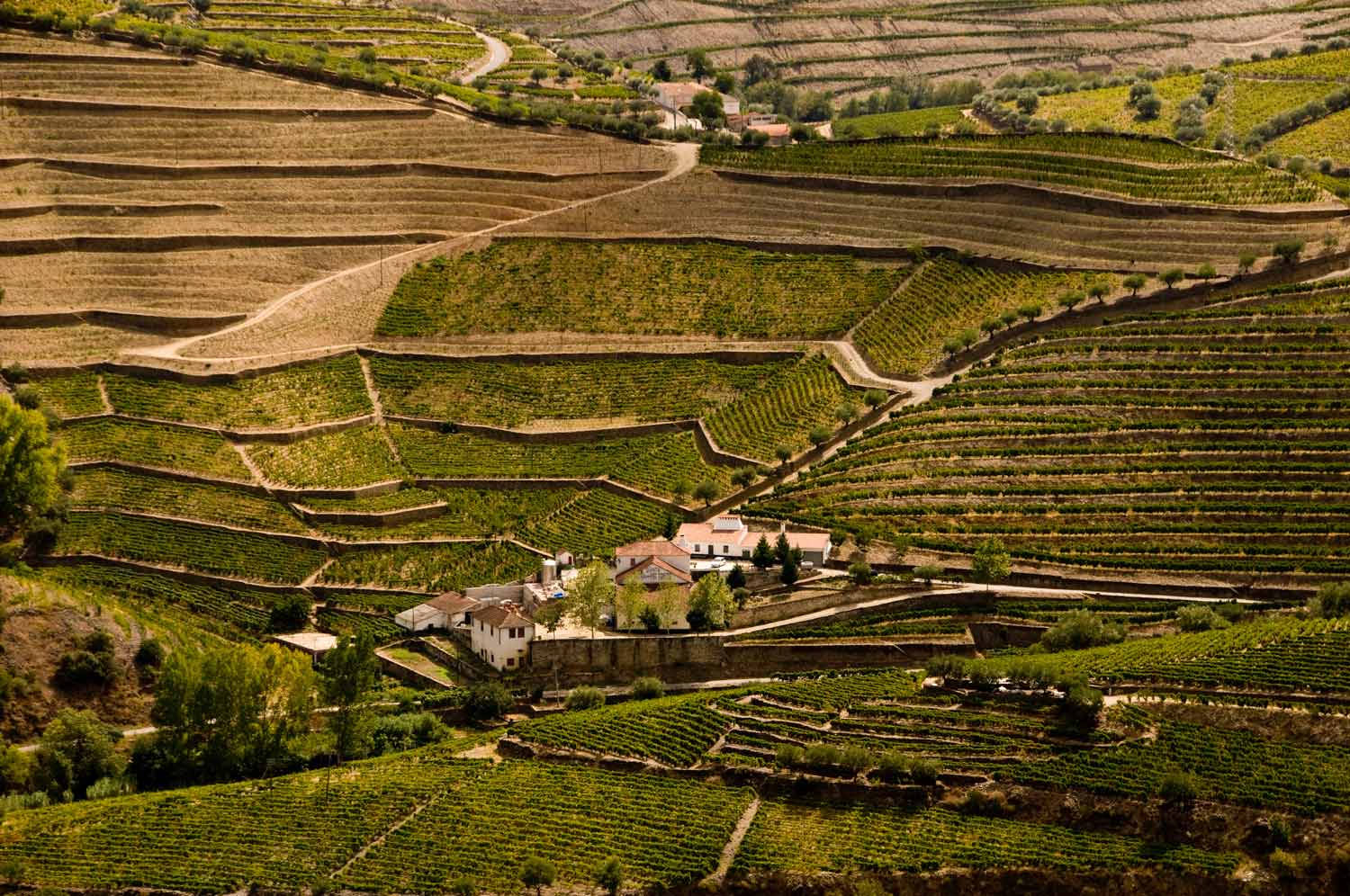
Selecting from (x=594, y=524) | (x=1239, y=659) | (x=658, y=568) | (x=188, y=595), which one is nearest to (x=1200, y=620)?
(x=1239, y=659)

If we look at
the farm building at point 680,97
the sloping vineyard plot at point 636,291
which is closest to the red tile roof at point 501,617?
the sloping vineyard plot at point 636,291

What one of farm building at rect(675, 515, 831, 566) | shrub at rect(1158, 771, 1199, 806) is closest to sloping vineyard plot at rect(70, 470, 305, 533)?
farm building at rect(675, 515, 831, 566)

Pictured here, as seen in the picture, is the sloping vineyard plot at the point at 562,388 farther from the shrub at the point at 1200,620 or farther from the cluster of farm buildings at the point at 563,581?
the shrub at the point at 1200,620

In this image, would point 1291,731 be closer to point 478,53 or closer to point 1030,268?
point 1030,268

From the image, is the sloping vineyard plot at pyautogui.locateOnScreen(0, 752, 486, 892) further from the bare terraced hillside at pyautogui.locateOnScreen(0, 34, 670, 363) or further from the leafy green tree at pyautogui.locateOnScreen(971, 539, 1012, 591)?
the bare terraced hillside at pyautogui.locateOnScreen(0, 34, 670, 363)

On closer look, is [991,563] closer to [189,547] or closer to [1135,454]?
[1135,454]

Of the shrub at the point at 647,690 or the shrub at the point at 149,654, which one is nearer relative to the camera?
the shrub at the point at 647,690
